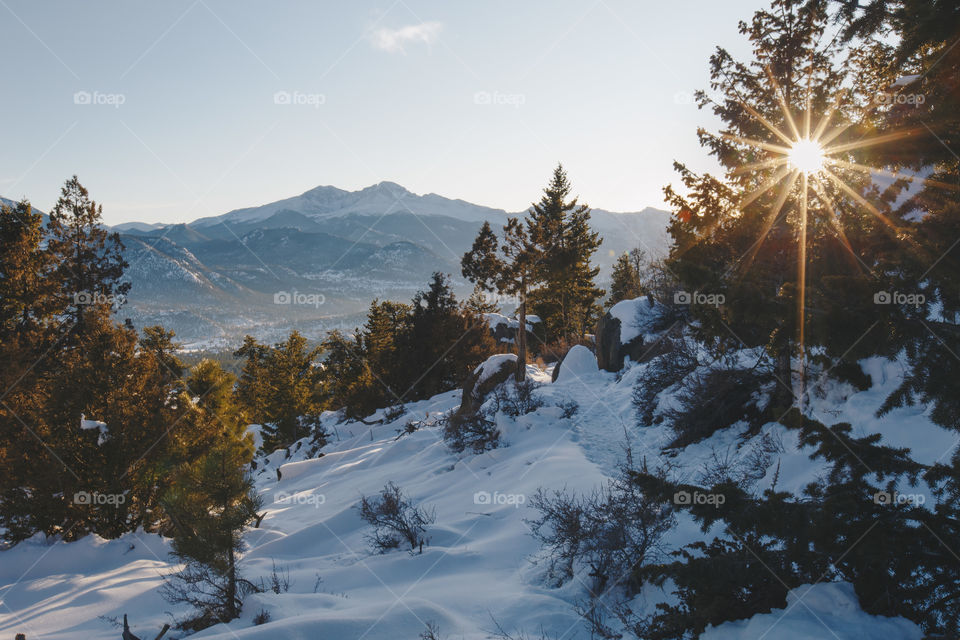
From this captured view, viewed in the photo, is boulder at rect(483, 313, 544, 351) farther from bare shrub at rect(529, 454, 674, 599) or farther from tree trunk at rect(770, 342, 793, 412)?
bare shrub at rect(529, 454, 674, 599)

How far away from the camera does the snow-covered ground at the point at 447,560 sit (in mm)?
5059

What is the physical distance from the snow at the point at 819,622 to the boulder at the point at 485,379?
14.8 m

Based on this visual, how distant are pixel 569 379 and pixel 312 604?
16.0m

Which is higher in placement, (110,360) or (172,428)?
(110,360)

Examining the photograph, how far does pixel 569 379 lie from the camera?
20.8m

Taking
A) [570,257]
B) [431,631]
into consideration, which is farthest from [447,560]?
[570,257]

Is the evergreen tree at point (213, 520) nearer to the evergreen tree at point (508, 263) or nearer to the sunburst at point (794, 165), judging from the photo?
the sunburst at point (794, 165)

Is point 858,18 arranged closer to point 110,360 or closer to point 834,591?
point 834,591

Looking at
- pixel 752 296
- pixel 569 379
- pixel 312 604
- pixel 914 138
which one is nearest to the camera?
pixel 914 138

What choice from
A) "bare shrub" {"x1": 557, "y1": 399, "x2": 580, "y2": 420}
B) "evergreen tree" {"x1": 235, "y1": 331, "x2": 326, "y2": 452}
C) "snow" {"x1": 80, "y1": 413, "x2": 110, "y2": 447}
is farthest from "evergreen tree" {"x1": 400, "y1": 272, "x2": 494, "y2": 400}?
"snow" {"x1": 80, "y1": 413, "x2": 110, "y2": 447}

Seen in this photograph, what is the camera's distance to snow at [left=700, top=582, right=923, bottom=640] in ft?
11.6

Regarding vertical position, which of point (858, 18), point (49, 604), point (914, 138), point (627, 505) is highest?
point (858, 18)

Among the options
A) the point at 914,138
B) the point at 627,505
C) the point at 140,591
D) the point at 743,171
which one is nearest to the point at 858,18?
the point at 914,138

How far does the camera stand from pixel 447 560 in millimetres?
7504
